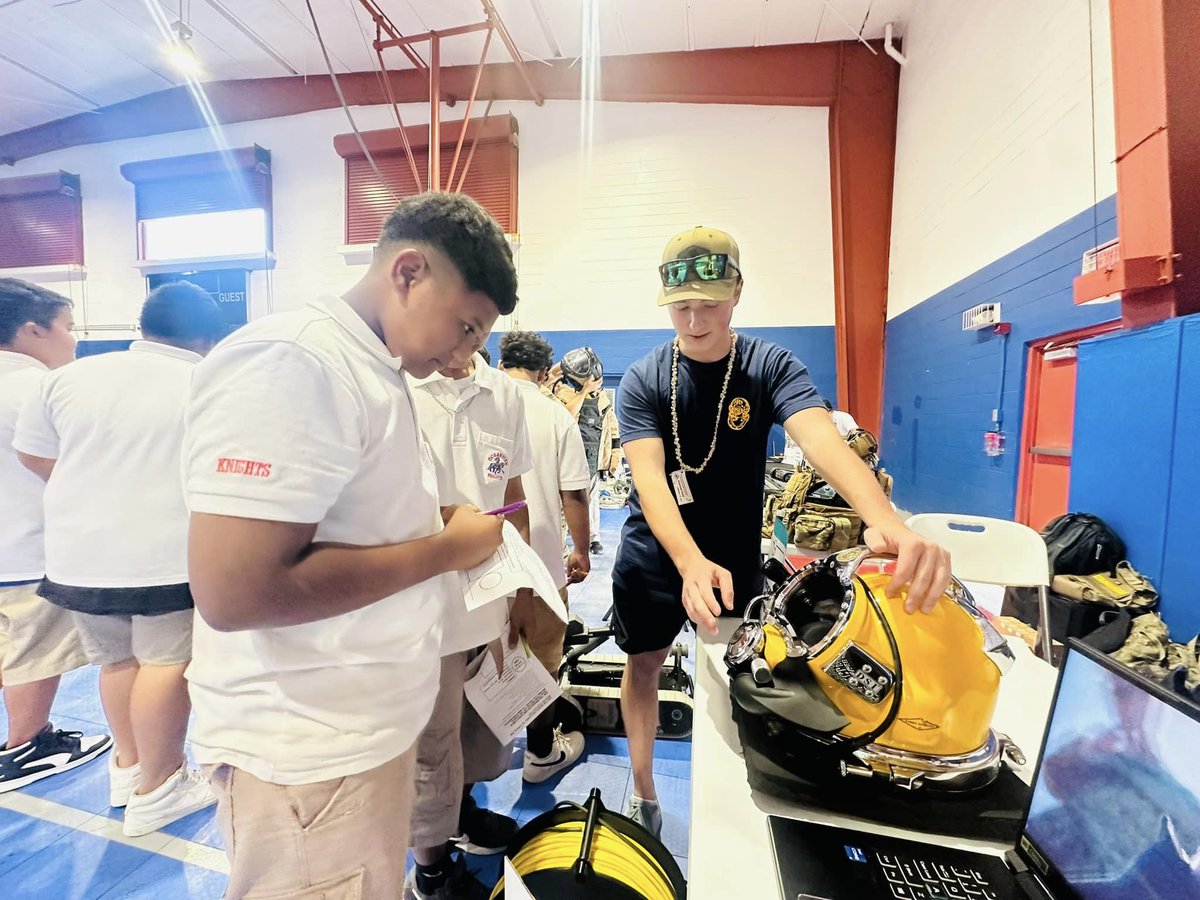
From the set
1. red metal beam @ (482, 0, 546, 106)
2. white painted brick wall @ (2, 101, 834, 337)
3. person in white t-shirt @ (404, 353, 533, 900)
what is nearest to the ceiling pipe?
white painted brick wall @ (2, 101, 834, 337)

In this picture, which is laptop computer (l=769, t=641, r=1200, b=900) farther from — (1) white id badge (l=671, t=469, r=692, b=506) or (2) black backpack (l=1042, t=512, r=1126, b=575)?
(2) black backpack (l=1042, t=512, r=1126, b=575)

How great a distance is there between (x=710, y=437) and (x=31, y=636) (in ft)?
8.39

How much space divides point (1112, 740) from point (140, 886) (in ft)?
7.57

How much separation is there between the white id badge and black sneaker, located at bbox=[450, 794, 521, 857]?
3.87ft

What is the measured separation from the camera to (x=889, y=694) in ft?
2.28

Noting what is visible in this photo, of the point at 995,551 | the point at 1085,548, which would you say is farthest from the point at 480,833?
the point at 1085,548

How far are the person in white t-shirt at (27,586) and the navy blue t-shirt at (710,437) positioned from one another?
6.83 ft

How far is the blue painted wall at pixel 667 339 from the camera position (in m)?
5.84

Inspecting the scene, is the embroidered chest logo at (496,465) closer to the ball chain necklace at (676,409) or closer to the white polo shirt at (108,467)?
the ball chain necklace at (676,409)

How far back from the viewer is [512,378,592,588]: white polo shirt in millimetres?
2041

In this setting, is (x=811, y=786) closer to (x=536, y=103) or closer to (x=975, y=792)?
(x=975, y=792)

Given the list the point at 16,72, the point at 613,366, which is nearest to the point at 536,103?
the point at 613,366

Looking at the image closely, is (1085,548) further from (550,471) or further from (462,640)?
(462,640)

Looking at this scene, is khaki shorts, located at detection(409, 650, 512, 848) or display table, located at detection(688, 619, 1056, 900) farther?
khaki shorts, located at detection(409, 650, 512, 848)
